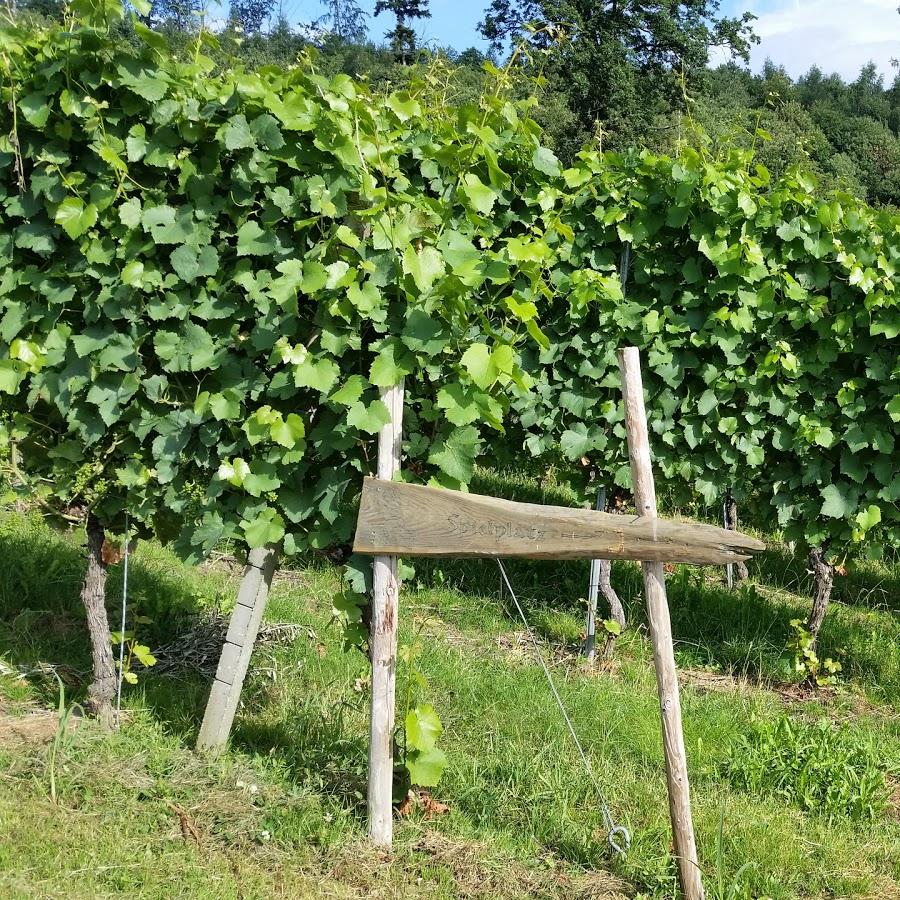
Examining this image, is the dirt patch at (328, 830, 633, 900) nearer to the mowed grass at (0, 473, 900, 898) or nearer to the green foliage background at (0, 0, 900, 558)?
the mowed grass at (0, 473, 900, 898)

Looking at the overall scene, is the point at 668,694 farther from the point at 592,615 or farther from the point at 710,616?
the point at 710,616

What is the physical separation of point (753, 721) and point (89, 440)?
3107mm

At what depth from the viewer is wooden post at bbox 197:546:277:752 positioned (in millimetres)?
3498

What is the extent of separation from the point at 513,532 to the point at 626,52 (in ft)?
88.1

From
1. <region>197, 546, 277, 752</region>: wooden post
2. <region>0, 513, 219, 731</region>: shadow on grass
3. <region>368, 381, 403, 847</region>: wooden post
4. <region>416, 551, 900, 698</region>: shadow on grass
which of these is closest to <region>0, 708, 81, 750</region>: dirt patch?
<region>0, 513, 219, 731</region>: shadow on grass

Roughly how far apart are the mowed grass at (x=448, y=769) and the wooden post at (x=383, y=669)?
153 millimetres

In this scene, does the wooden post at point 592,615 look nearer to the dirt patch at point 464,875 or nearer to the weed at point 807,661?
the weed at point 807,661

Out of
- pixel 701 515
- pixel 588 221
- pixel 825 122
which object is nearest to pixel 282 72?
pixel 588 221

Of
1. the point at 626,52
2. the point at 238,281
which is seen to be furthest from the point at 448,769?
the point at 626,52

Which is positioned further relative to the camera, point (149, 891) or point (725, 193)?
point (725, 193)

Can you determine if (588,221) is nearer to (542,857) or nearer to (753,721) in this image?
(753,721)

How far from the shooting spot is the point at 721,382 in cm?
481

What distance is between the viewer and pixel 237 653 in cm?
355

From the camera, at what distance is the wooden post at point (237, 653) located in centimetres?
350
